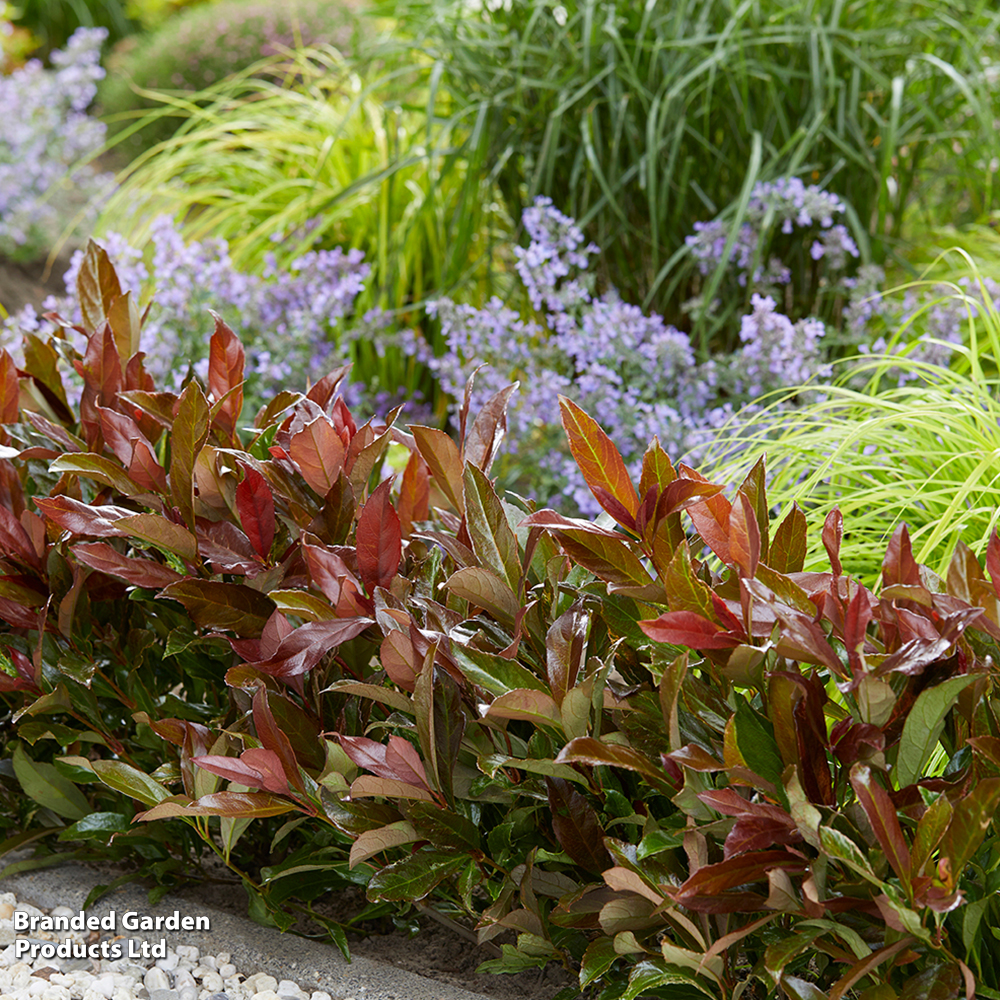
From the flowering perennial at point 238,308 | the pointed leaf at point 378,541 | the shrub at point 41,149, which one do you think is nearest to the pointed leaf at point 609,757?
the pointed leaf at point 378,541

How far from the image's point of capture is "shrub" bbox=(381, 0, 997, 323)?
2.86 meters

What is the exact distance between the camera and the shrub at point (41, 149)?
5086mm

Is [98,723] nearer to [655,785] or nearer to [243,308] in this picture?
[655,785]

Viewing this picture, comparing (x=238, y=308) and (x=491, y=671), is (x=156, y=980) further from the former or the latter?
(x=238, y=308)

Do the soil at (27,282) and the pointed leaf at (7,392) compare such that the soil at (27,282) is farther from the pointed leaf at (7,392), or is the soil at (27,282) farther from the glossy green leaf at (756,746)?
the glossy green leaf at (756,746)

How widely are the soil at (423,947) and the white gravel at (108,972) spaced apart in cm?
10

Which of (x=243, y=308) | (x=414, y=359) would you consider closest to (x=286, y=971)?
(x=243, y=308)

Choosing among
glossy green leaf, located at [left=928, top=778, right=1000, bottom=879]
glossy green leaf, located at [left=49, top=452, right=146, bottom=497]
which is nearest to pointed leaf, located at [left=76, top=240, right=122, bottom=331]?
glossy green leaf, located at [left=49, top=452, right=146, bottom=497]

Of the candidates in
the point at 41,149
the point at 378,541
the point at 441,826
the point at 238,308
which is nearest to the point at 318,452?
the point at 378,541

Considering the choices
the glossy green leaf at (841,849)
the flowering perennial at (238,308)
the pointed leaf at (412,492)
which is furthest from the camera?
the flowering perennial at (238,308)

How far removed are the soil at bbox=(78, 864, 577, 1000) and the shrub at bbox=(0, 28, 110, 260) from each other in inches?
159

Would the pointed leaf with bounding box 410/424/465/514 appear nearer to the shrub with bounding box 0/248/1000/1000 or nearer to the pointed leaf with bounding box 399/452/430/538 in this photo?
the shrub with bounding box 0/248/1000/1000

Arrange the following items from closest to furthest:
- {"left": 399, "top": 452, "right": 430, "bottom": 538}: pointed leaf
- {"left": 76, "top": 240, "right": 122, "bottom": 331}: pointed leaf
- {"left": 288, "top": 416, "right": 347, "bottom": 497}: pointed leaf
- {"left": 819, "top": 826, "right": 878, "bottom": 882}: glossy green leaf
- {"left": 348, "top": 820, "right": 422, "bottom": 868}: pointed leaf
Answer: {"left": 819, "top": 826, "right": 878, "bottom": 882}: glossy green leaf
{"left": 348, "top": 820, "right": 422, "bottom": 868}: pointed leaf
{"left": 288, "top": 416, "right": 347, "bottom": 497}: pointed leaf
{"left": 399, "top": 452, "right": 430, "bottom": 538}: pointed leaf
{"left": 76, "top": 240, "right": 122, "bottom": 331}: pointed leaf

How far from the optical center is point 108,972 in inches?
54.3
